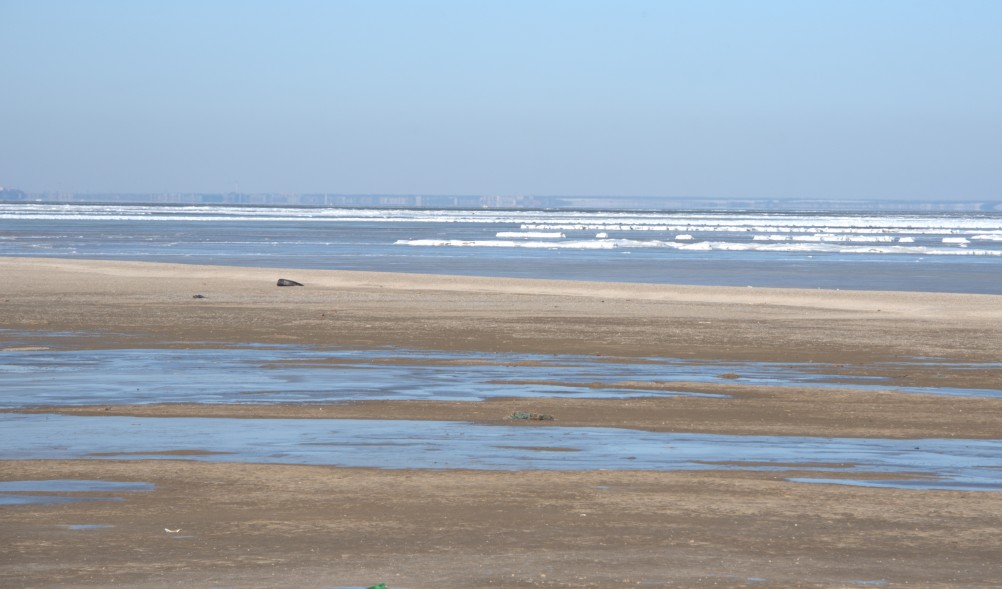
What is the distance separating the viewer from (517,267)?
45.1 meters

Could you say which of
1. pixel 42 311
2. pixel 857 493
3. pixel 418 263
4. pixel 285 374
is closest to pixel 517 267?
pixel 418 263

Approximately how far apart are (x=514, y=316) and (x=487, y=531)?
57.2ft

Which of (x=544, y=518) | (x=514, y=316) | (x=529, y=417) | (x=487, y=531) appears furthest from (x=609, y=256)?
(x=487, y=531)

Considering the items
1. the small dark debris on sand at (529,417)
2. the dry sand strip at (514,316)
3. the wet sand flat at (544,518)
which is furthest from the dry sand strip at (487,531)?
the dry sand strip at (514,316)

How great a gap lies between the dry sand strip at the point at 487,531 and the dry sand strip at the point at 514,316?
9.88 m

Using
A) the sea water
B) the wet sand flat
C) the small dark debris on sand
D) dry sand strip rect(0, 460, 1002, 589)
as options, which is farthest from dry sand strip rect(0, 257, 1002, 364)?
dry sand strip rect(0, 460, 1002, 589)

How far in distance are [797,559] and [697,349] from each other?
12.7 metres

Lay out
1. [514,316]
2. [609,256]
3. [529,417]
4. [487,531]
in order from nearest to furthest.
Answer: [487,531] → [529,417] → [514,316] → [609,256]

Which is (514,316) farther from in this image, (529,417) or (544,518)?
(544,518)

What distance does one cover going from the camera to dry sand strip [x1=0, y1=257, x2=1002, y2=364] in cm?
2031

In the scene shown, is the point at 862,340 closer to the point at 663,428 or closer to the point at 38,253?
the point at 663,428

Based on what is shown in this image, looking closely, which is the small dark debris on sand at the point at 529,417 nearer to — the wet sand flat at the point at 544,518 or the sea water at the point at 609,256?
the wet sand flat at the point at 544,518

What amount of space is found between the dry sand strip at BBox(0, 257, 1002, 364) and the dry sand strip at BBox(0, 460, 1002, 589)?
32.4 ft

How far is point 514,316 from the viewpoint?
25.3m
